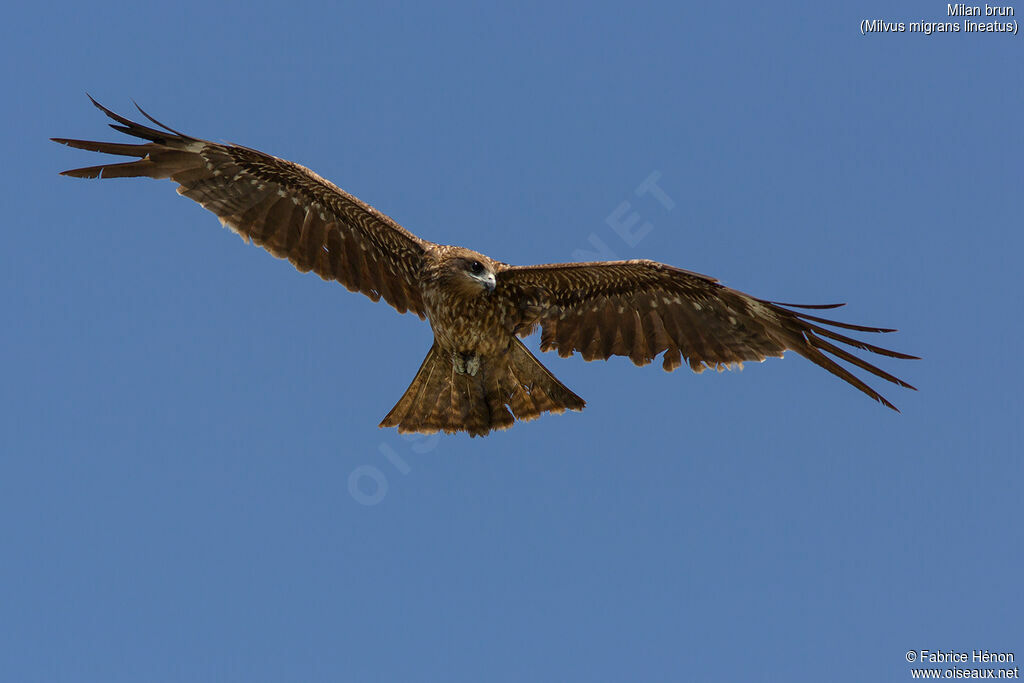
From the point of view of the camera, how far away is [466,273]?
27.6 feet

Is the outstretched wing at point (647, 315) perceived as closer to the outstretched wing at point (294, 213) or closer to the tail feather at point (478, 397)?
the tail feather at point (478, 397)

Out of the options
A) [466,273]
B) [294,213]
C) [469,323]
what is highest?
[294,213]

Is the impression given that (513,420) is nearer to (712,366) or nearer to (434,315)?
(434,315)

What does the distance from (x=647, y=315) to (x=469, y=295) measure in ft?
5.83

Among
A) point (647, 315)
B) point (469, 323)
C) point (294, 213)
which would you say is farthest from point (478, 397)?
point (294, 213)

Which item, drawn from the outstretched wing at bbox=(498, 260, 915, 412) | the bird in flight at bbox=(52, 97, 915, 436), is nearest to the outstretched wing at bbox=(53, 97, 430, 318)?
the bird in flight at bbox=(52, 97, 915, 436)

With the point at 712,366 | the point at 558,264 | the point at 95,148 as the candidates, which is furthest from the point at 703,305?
the point at 95,148

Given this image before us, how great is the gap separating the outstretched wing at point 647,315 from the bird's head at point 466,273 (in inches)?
16.1

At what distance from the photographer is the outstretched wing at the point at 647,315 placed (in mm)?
8539

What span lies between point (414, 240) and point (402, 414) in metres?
1.73

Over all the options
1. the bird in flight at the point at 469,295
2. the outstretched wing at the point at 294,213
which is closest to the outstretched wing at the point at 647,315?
the bird in flight at the point at 469,295

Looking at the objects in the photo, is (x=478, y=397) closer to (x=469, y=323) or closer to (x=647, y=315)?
(x=469, y=323)

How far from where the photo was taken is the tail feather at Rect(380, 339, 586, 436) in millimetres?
9188

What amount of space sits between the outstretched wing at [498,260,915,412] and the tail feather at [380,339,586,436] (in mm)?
361
